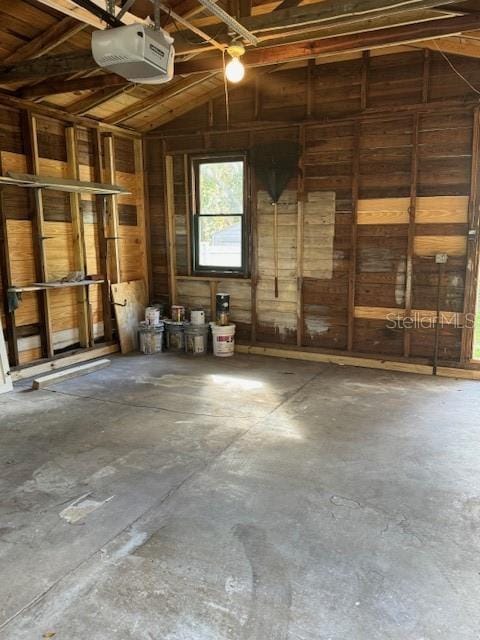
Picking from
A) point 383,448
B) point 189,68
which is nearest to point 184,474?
point 383,448

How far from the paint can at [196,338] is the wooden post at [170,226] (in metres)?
0.71

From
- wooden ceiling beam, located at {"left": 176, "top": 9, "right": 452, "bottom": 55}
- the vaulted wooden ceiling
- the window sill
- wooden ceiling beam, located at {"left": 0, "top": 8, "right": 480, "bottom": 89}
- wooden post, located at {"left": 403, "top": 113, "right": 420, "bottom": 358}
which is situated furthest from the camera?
the window sill

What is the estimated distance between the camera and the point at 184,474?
2.97 m

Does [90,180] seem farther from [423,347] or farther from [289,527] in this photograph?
[289,527]

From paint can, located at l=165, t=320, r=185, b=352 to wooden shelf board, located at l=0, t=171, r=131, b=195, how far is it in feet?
5.73

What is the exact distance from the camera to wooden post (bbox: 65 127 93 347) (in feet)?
17.7

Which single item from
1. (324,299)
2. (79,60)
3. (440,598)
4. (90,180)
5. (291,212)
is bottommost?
(440,598)

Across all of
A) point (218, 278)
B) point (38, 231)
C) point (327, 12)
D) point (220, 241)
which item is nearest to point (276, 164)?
point (220, 241)

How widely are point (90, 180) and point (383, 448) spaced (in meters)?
4.51

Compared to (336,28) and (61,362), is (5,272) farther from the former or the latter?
(336,28)

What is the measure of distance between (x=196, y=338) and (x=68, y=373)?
1.64m

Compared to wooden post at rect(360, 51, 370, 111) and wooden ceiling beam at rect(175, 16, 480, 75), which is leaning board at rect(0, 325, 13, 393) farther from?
wooden post at rect(360, 51, 370, 111)

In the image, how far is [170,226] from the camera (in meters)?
6.39

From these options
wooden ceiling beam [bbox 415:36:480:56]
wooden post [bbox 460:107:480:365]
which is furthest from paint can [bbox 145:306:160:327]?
wooden ceiling beam [bbox 415:36:480:56]
